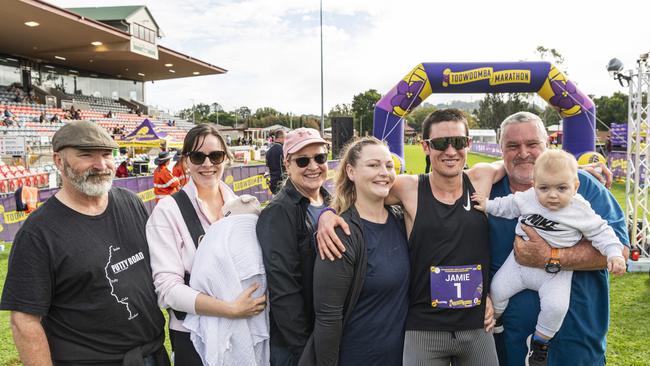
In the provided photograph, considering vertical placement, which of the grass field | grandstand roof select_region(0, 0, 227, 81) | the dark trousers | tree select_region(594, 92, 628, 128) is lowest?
the grass field

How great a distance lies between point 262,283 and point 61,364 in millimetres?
1044

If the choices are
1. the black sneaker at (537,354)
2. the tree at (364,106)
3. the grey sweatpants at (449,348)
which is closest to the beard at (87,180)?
the grey sweatpants at (449,348)

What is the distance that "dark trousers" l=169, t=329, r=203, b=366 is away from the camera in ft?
7.03

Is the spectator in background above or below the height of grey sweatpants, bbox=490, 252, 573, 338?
above

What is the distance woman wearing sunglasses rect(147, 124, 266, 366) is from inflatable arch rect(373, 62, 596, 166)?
355 inches

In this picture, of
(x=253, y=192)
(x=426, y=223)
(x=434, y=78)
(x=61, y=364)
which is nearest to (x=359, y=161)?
(x=426, y=223)

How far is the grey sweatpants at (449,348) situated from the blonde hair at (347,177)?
746 mm

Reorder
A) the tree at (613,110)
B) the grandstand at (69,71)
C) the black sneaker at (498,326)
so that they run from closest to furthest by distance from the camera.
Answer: the black sneaker at (498,326)
the grandstand at (69,71)
the tree at (613,110)

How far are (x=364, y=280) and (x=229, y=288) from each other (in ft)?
2.14

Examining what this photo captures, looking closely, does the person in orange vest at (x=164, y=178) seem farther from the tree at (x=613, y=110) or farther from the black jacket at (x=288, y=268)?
the tree at (x=613, y=110)

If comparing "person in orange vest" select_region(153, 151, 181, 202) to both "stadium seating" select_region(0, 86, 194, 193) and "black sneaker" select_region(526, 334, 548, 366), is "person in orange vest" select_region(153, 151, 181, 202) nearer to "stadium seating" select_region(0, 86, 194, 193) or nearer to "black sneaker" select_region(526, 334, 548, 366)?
"stadium seating" select_region(0, 86, 194, 193)

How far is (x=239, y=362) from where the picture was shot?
6.52ft

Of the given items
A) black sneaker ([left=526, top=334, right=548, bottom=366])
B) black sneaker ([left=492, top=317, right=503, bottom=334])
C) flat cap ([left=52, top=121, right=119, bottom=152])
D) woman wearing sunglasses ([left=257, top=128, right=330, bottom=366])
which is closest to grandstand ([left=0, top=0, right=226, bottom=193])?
flat cap ([left=52, top=121, right=119, bottom=152])

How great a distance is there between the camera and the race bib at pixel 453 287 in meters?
2.18
